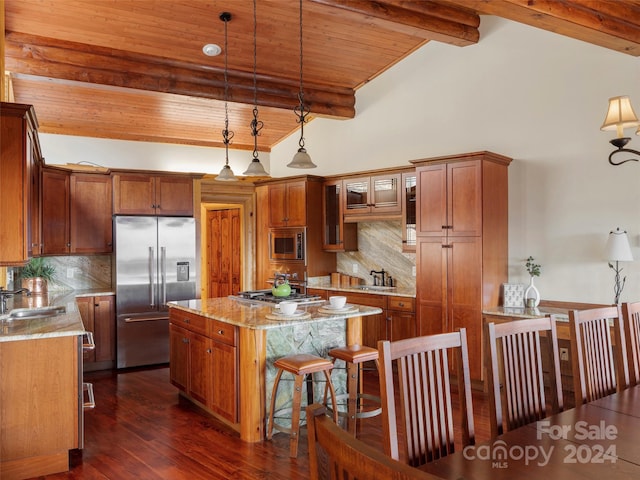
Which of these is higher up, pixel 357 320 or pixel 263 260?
pixel 263 260

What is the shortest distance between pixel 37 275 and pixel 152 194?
1579 millimetres

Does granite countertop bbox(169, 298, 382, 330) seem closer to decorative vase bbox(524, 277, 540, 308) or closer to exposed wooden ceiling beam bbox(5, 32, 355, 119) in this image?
decorative vase bbox(524, 277, 540, 308)

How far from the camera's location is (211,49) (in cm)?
533

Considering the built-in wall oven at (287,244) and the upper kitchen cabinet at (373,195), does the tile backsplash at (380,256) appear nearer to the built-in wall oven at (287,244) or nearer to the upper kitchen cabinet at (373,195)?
the upper kitchen cabinet at (373,195)

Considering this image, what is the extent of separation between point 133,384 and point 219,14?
378 centimetres

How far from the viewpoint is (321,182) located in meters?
6.82

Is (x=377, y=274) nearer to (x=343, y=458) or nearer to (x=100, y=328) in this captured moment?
(x=100, y=328)

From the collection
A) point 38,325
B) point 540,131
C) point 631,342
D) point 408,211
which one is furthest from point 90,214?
point 631,342

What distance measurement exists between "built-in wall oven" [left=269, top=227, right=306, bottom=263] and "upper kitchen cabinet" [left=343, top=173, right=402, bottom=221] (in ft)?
Result: 2.36

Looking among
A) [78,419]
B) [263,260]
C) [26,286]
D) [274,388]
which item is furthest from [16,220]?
[263,260]

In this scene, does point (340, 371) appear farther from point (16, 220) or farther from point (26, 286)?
point (26, 286)

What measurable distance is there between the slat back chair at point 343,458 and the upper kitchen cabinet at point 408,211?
4.69 metres

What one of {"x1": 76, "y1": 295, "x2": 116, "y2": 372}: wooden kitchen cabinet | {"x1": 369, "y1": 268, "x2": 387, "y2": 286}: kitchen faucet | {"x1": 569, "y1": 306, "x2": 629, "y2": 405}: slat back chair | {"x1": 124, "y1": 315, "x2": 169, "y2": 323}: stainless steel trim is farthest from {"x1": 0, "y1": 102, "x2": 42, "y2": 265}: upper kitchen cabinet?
{"x1": 369, "y1": 268, "x2": 387, "y2": 286}: kitchen faucet

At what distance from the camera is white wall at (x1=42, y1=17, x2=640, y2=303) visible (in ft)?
14.6
